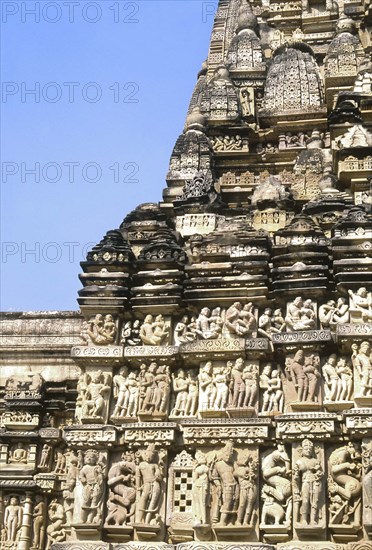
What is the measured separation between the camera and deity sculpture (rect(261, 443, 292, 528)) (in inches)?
431

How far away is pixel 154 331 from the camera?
485 inches

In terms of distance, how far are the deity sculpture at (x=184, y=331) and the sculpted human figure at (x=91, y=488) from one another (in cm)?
181

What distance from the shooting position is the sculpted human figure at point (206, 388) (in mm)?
11695

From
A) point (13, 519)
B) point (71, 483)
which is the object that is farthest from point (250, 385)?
point (13, 519)

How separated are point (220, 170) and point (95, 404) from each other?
760cm

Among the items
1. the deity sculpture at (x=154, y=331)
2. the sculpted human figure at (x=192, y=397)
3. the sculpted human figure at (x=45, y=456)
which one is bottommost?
the sculpted human figure at (x=45, y=456)

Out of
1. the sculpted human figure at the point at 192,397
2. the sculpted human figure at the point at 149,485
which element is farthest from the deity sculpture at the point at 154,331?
the sculpted human figure at the point at 149,485

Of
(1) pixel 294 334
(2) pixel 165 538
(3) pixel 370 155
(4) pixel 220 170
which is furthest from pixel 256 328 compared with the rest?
(4) pixel 220 170

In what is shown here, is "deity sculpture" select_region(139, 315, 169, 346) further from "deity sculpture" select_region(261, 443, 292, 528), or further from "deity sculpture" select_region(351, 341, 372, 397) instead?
"deity sculpture" select_region(351, 341, 372, 397)

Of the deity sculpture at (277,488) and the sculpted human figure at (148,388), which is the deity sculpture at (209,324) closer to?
the sculpted human figure at (148,388)

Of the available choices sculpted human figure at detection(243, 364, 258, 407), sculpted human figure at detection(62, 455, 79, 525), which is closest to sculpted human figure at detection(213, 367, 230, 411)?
sculpted human figure at detection(243, 364, 258, 407)

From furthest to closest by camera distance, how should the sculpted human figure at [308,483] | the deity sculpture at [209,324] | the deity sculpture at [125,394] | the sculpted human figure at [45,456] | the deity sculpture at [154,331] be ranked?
the sculpted human figure at [45,456], the deity sculpture at [154,331], the deity sculpture at [209,324], the deity sculpture at [125,394], the sculpted human figure at [308,483]

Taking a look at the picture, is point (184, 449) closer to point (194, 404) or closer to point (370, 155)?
point (194, 404)

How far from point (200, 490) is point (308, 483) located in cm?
126
